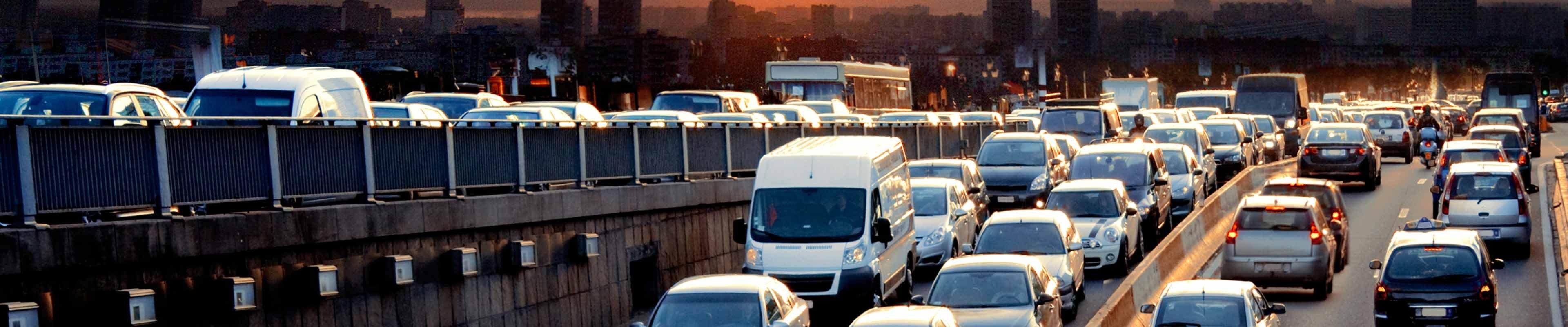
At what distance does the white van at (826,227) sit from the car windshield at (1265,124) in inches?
1182

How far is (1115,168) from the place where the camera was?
30281mm

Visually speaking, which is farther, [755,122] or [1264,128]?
[1264,128]

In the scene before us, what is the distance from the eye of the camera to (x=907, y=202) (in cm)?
2314

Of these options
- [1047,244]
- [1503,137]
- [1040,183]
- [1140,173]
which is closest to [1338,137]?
[1503,137]

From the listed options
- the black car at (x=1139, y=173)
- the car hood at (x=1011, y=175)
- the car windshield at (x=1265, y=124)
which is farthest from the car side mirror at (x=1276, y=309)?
the car windshield at (x=1265, y=124)

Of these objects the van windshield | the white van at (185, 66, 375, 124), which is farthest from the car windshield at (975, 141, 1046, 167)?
the white van at (185, 66, 375, 124)

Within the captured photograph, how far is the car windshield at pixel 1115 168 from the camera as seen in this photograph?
96.9 ft

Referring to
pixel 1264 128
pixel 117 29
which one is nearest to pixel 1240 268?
pixel 1264 128

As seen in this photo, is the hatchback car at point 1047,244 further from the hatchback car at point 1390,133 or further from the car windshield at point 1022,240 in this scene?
the hatchback car at point 1390,133

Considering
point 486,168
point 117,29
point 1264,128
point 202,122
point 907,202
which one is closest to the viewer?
point 202,122

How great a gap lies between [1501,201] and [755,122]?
39.7 feet

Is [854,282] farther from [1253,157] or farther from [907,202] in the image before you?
[1253,157]

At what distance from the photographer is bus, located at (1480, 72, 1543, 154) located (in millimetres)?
76875

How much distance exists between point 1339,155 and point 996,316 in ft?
80.8
